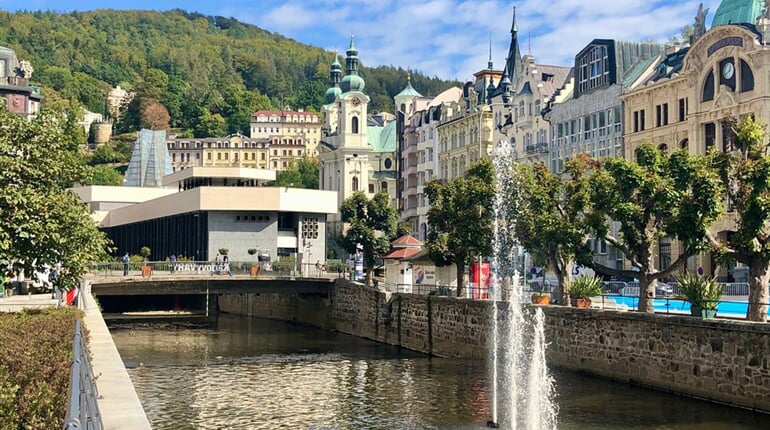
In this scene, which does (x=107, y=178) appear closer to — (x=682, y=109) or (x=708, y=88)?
(x=682, y=109)

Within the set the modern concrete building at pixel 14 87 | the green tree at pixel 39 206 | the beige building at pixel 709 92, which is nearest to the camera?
the green tree at pixel 39 206

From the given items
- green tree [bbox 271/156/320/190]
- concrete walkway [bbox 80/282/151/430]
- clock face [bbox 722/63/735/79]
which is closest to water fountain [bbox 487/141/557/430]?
concrete walkway [bbox 80/282/151/430]

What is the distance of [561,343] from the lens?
39.7 m

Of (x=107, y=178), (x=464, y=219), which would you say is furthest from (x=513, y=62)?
(x=107, y=178)

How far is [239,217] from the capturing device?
8288 cm

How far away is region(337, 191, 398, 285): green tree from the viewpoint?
71.9 m

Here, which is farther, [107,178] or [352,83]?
[107,178]

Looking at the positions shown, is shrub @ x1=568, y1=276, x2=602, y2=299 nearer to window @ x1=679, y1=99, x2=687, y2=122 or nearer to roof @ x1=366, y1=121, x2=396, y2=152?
window @ x1=679, y1=99, x2=687, y2=122

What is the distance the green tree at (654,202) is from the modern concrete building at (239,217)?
4765 centimetres

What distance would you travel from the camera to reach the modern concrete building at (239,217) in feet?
269

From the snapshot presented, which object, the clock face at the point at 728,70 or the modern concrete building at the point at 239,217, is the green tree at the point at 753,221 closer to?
the clock face at the point at 728,70

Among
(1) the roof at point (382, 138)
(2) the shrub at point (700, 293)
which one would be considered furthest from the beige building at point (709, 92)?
(1) the roof at point (382, 138)

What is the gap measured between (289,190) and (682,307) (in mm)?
51194

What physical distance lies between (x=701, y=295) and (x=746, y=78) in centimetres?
2606
